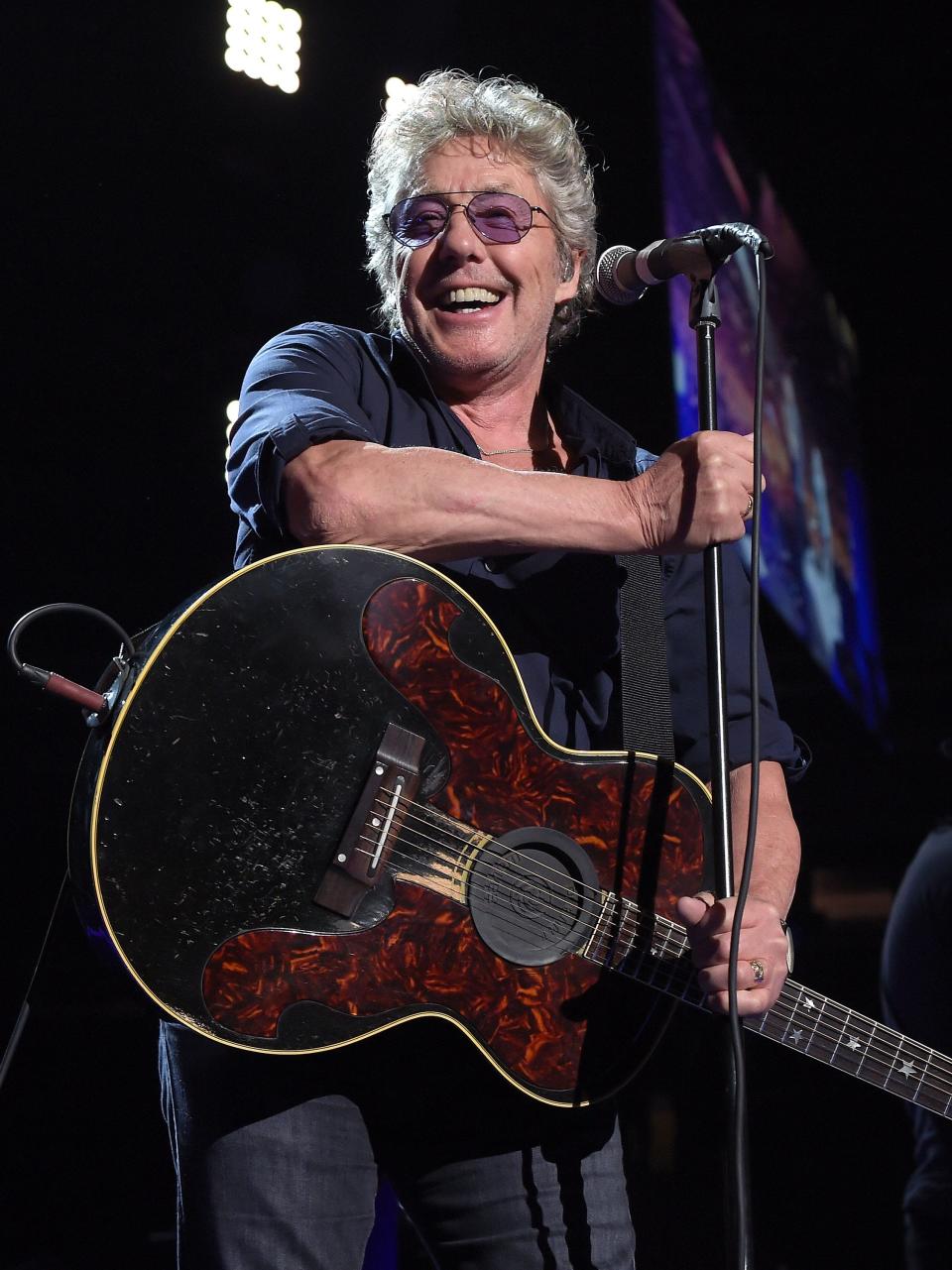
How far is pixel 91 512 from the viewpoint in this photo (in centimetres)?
326

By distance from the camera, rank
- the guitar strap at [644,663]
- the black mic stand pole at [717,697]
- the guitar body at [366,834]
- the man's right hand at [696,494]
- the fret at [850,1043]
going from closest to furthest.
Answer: the black mic stand pole at [717,697]
the guitar body at [366,834]
the man's right hand at [696,494]
the fret at [850,1043]
the guitar strap at [644,663]

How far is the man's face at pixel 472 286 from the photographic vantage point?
2186mm

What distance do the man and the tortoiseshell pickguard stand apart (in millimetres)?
110

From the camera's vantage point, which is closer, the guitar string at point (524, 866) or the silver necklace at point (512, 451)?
the guitar string at point (524, 866)

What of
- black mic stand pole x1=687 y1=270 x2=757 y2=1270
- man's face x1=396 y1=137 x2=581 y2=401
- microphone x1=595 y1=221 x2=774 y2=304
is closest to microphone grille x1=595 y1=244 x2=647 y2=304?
microphone x1=595 y1=221 x2=774 y2=304

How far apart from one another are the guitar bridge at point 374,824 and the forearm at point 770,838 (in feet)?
1.88

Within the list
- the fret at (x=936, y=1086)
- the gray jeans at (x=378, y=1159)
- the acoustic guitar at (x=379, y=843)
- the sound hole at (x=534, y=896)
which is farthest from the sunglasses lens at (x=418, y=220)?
the fret at (x=936, y=1086)

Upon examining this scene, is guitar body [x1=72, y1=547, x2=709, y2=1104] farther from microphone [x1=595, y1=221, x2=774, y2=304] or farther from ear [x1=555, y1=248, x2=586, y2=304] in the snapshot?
ear [x1=555, y1=248, x2=586, y2=304]

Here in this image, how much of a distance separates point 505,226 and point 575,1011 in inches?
55.2

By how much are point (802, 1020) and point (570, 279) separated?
152cm

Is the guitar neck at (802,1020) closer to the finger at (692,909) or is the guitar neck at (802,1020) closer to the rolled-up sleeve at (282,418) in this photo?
the finger at (692,909)

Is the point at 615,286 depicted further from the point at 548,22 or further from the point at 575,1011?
the point at 548,22

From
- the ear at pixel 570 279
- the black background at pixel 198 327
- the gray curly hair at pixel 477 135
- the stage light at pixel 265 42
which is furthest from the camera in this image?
the stage light at pixel 265 42

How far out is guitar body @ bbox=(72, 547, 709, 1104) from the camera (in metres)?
1.50
